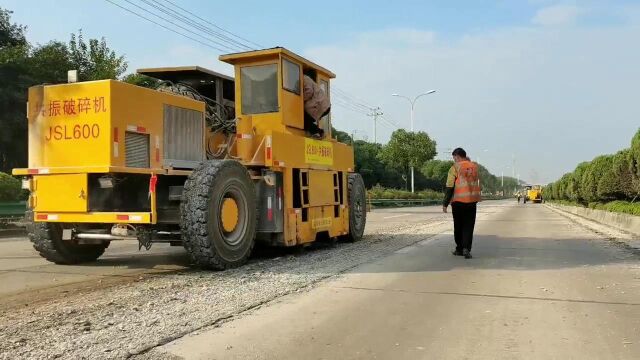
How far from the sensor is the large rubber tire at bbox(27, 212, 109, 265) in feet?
27.1

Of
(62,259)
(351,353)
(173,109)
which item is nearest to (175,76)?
(173,109)

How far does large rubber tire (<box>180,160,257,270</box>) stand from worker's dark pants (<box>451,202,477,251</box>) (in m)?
3.70

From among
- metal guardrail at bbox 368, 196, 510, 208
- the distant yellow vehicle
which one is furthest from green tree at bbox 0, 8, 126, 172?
the distant yellow vehicle

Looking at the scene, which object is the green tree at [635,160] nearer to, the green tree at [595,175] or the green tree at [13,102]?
the green tree at [595,175]

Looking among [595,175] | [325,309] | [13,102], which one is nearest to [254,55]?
[325,309]

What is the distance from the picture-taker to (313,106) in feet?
35.0

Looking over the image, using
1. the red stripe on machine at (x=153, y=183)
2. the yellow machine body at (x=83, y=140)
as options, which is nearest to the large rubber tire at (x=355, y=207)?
the yellow machine body at (x=83, y=140)

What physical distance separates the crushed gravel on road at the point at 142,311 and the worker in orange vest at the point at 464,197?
2.31m

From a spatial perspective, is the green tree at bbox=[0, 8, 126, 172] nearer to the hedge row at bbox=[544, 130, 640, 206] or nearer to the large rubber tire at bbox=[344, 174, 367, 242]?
A: the large rubber tire at bbox=[344, 174, 367, 242]

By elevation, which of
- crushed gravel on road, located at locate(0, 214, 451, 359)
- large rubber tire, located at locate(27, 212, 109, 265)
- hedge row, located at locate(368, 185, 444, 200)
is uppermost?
hedge row, located at locate(368, 185, 444, 200)

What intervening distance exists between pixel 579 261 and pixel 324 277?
4.59 metres

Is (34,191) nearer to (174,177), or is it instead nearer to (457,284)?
(174,177)

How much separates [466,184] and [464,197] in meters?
0.25

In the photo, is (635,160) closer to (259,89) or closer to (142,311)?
(259,89)
